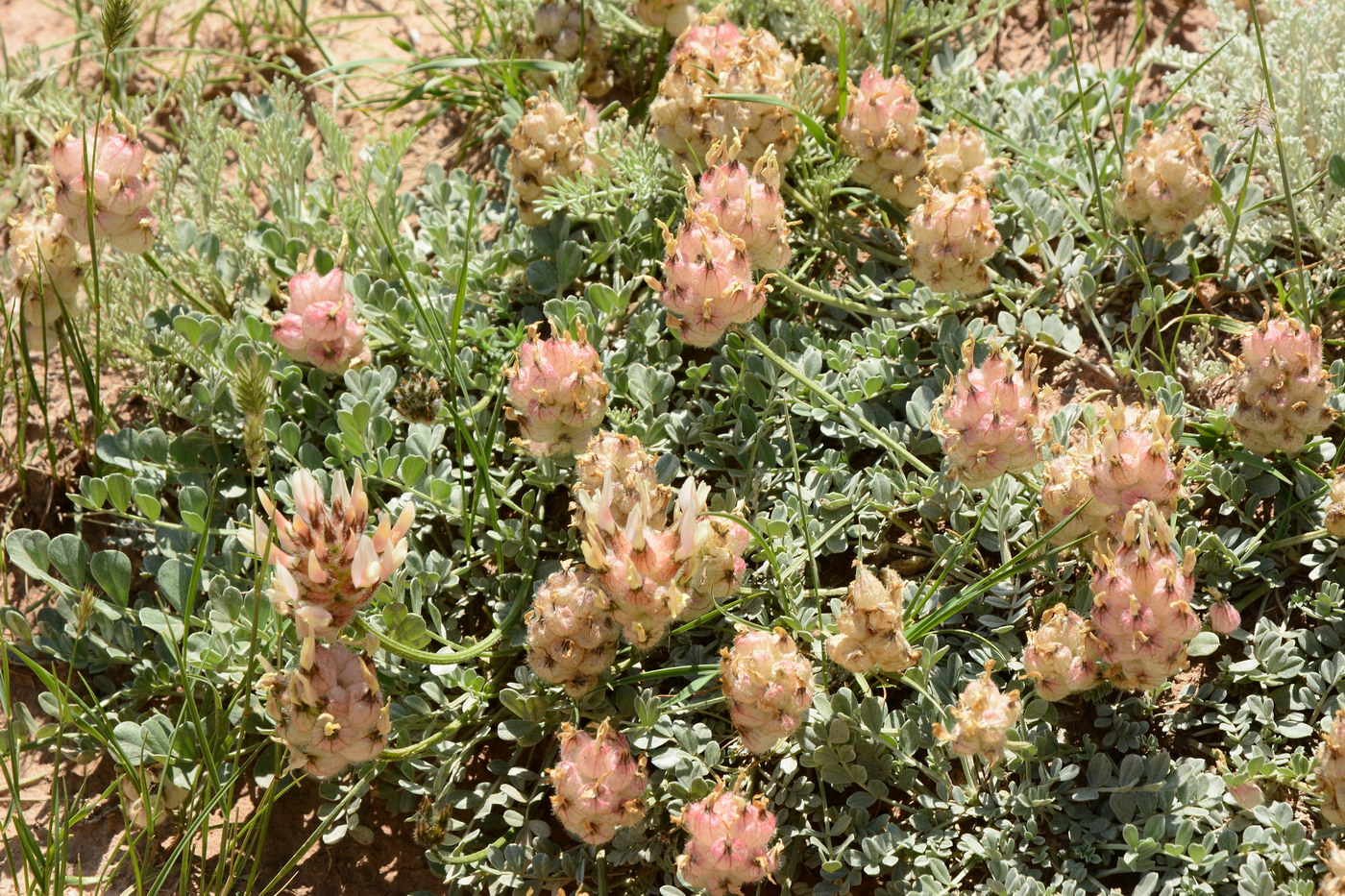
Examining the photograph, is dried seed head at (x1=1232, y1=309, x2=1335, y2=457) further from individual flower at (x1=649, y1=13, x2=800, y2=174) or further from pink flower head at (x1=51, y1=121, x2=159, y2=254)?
pink flower head at (x1=51, y1=121, x2=159, y2=254)

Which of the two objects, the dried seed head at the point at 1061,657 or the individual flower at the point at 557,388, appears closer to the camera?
the dried seed head at the point at 1061,657

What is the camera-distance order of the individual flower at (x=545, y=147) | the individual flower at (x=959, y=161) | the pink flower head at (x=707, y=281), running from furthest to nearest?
the individual flower at (x=545, y=147)
the individual flower at (x=959, y=161)
the pink flower head at (x=707, y=281)

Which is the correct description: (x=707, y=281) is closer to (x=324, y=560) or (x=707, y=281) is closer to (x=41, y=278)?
(x=324, y=560)

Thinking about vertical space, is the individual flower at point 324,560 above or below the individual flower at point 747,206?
below

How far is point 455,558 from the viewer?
2.71 metres

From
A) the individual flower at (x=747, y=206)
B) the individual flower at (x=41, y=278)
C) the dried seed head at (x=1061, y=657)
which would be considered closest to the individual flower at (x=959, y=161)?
the individual flower at (x=747, y=206)

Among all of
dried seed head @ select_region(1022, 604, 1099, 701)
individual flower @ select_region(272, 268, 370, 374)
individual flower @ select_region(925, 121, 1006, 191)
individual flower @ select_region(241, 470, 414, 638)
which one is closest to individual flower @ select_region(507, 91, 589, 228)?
individual flower @ select_region(272, 268, 370, 374)

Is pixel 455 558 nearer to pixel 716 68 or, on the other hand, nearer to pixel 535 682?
pixel 535 682

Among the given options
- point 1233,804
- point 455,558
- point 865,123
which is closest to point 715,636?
point 455,558

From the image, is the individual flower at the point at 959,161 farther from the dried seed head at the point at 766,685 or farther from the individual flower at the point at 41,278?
the individual flower at the point at 41,278

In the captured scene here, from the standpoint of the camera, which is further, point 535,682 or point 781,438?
point 781,438

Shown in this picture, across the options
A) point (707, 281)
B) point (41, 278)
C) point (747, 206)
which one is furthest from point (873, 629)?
point (41, 278)

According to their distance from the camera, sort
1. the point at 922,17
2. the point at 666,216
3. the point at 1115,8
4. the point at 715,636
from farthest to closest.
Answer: the point at 1115,8, the point at 922,17, the point at 666,216, the point at 715,636

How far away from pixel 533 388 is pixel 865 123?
104 cm
